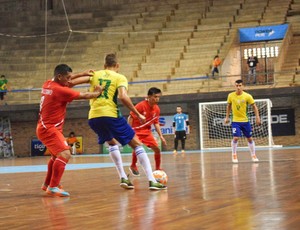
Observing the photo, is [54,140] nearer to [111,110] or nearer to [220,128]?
[111,110]

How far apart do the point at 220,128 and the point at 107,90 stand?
72.7 ft

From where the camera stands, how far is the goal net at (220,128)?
30.4 meters

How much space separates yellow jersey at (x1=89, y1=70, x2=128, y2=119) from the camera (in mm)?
A: 9461

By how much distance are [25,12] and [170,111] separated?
Result: 14484mm

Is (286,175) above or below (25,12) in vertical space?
below

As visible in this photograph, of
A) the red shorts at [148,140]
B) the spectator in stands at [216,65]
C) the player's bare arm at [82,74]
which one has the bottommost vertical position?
the red shorts at [148,140]

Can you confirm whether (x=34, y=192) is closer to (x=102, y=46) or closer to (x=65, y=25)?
(x=102, y=46)

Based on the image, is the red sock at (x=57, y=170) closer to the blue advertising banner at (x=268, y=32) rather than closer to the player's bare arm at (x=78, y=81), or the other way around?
the player's bare arm at (x=78, y=81)

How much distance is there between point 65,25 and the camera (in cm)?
4044

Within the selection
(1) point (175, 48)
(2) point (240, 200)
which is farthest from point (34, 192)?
(1) point (175, 48)

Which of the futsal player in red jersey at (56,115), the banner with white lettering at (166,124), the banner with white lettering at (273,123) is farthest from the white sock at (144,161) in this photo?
the banner with white lettering at (166,124)

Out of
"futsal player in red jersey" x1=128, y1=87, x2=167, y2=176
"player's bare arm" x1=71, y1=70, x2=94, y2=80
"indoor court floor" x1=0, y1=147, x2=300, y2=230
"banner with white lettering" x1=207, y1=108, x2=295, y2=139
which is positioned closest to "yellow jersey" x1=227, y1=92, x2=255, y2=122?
"futsal player in red jersey" x1=128, y1=87, x2=167, y2=176

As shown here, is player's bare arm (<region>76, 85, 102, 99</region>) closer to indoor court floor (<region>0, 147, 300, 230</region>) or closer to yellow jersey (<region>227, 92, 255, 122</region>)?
indoor court floor (<region>0, 147, 300, 230</region>)

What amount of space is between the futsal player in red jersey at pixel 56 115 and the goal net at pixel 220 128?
840 inches
